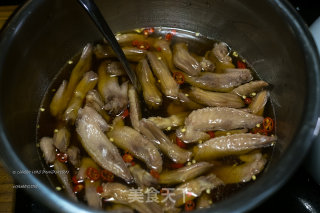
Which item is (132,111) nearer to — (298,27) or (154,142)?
(154,142)

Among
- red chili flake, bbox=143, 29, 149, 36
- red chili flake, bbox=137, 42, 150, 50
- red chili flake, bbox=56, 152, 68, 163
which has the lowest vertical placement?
red chili flake, bbox=56, 152, 68, 163

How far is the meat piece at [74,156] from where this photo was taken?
96.7 inches

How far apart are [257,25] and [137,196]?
64.6 inches

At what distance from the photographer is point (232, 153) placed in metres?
2.53

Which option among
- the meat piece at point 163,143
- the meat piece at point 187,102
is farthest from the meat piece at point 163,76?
the meat piece at point 163,143

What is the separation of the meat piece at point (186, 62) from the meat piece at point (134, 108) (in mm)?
467

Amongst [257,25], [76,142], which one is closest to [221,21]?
[257,25]

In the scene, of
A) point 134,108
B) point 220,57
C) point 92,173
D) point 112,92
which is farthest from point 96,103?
point 220,57

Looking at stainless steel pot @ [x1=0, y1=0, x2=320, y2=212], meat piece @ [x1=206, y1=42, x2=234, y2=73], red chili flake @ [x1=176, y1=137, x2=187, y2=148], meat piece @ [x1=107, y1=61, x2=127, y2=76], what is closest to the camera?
stainless steel pot @ [x1=0, y1=0, x2=320, y2=212]

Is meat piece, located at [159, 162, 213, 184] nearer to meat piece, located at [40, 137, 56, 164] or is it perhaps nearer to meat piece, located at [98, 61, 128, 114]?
meat piece, located at [98, 61, 128, 114]

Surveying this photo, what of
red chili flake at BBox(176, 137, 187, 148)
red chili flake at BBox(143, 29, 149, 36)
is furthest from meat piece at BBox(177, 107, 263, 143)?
red chili flake at BBox(143, 29, 149, 36)

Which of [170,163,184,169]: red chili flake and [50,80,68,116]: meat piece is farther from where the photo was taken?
[50,80,68,116]: meat piece

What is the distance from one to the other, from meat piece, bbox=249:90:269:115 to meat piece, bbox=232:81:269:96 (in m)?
0.06

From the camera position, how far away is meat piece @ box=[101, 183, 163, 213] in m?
2.21
